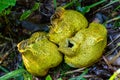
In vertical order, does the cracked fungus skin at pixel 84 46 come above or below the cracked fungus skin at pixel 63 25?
below

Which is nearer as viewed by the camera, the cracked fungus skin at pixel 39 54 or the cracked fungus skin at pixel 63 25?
the cracked fungus skin at pixel 39 54

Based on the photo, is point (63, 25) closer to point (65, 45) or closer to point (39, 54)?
point (65, 45)

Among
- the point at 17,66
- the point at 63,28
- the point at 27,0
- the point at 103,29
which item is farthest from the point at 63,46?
the point at 27,0

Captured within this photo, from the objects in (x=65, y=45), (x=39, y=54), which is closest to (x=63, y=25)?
(x=65, y=45)

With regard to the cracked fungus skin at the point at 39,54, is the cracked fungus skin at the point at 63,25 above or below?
above

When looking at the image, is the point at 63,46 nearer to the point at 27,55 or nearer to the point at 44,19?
the point at 27,55
